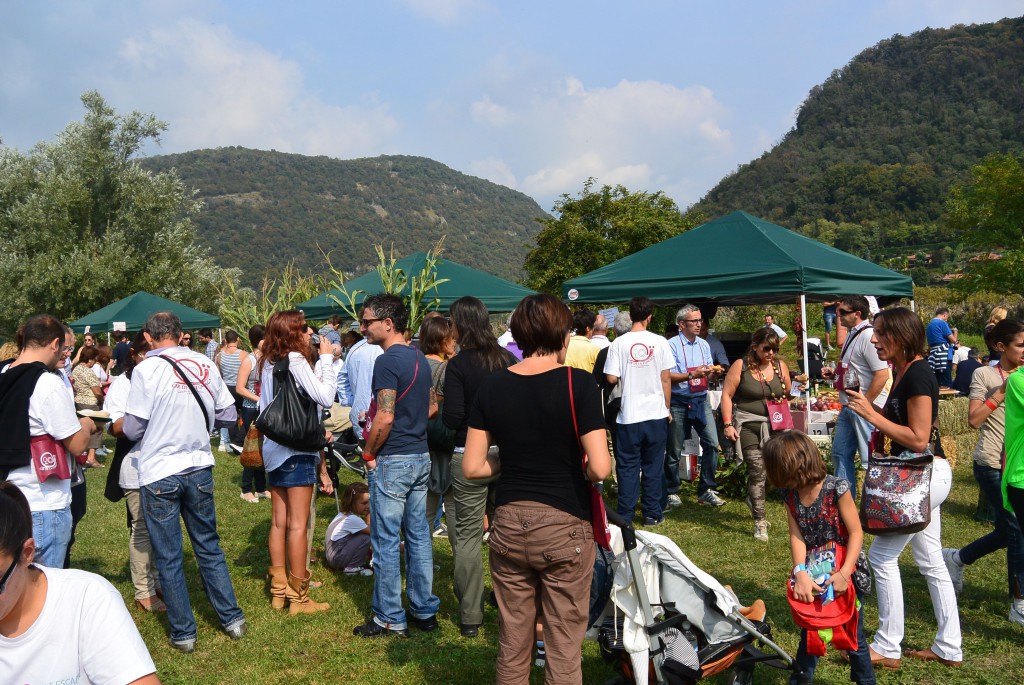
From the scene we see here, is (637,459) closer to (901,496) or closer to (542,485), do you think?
(901,496)

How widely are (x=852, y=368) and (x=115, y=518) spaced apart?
7.19m

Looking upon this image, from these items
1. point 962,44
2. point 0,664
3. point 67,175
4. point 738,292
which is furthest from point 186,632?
point 962,44

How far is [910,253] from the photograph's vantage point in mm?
56562

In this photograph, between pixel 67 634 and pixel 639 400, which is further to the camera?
pixel 639 400

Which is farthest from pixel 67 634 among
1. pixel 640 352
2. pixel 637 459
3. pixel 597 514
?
pixel 637 459

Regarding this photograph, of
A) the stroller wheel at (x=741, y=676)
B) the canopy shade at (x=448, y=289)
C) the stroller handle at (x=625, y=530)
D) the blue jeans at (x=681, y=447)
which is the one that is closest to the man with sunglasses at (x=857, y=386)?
the blue jeans at (x=681, y=447)

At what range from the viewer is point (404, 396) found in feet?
14.5

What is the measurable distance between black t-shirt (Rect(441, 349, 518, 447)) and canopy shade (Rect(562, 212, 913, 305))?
4.48 meters

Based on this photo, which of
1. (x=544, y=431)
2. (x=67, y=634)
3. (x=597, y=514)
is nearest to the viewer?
(x=67, y=634)

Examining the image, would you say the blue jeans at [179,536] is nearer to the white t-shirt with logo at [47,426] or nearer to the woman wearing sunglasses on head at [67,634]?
the white t-shirt with logo at [47,426]

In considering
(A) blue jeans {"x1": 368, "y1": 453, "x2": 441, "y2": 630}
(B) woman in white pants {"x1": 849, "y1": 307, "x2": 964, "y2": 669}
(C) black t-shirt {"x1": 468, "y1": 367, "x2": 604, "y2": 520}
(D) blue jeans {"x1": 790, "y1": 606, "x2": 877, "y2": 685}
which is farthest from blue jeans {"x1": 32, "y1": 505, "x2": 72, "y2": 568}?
(B) woman in white pants {"x1": 849, "y1": 307, "x2": 964, "y2": 669}

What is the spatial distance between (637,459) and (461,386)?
2.79m

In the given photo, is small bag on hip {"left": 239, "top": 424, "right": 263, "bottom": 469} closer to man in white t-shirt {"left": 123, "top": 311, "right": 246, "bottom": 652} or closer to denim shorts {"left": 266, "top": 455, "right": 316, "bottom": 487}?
denim shorts {"left": 266, "top": 455, "right": 316, "bottom": 487}

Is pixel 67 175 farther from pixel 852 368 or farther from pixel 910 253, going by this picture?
pixel 910 253
